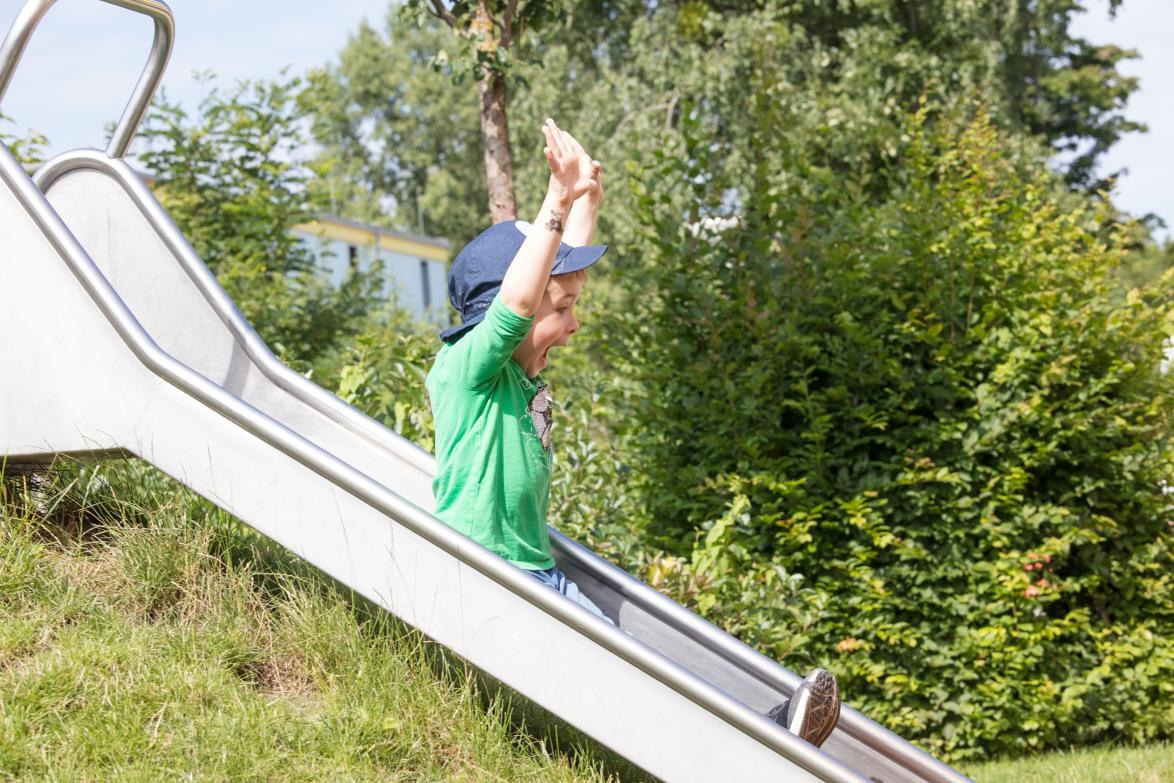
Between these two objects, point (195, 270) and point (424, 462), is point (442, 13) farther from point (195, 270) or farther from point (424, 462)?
point (424, 462)

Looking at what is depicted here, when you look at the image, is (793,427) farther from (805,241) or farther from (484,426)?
(484,426)

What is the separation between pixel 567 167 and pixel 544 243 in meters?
0.20

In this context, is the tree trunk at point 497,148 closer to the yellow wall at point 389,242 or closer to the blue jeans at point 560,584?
the blue jeans at point 560,584

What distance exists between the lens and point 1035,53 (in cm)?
2323

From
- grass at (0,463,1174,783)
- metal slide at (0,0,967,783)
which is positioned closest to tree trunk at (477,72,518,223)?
metal slide at (0,0,967,783)

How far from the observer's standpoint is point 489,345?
2.46 meters

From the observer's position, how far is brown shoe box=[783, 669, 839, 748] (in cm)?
A: 259

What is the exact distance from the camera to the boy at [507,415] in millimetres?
2590

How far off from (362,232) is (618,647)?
3186 centimetres

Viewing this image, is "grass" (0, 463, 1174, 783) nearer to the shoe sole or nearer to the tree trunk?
the shoe sole

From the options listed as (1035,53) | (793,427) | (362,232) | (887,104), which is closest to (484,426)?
(793,427)

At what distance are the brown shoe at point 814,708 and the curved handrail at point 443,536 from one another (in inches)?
9.3

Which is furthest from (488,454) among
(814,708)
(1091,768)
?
(1091,768)

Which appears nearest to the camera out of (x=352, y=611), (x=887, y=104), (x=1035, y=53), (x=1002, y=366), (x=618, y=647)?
(x=618, y=647)
